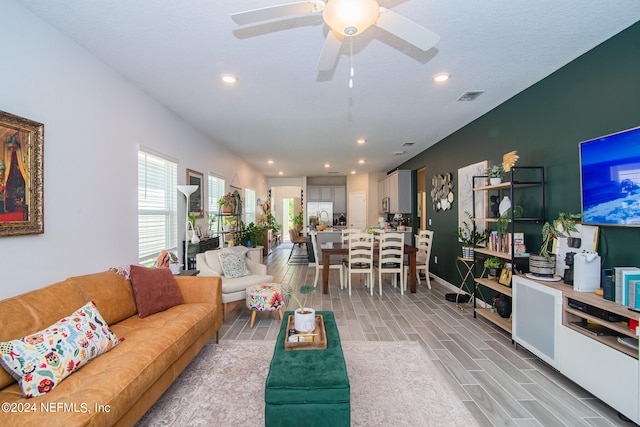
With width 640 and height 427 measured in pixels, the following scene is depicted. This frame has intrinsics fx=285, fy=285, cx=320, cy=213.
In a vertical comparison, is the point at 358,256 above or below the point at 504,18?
below

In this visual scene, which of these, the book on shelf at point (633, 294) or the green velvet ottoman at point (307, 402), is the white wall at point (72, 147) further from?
the book on shelf at point (633, 294)

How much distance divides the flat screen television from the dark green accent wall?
0.56 feet

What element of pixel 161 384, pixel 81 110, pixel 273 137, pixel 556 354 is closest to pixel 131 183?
pixel 81 110

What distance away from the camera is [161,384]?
1.87 meters

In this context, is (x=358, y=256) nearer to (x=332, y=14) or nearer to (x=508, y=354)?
(x=508, y=354)

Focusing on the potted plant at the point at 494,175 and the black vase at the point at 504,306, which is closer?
the black vase at the point at 504,306

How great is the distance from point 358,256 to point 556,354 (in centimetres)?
293

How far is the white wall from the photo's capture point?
75.3 inches

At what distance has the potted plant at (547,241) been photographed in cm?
246

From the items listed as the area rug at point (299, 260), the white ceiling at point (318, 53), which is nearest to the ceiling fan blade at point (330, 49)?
the white ceiling at point (318, 53)

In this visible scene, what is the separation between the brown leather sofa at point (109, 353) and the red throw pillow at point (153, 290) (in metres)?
0.07

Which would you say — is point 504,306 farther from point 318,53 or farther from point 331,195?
point 331,195

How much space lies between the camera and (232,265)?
3.84m

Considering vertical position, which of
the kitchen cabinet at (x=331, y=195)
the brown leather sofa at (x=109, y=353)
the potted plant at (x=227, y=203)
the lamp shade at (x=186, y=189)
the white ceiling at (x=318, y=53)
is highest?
the white ceiling at (x=318, y=53)
